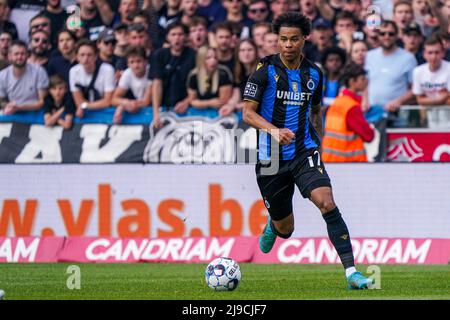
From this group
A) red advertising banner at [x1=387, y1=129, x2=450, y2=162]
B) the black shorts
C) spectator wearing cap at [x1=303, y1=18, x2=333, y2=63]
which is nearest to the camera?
the black shorts

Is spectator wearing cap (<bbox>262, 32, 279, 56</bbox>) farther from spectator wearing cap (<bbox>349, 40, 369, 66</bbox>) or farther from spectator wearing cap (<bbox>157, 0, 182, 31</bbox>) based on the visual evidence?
spectator wearing cap (<bbox>157, 0, 182, 31</bbox>)

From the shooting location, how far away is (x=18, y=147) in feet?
63.8

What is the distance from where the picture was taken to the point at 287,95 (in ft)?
39.9

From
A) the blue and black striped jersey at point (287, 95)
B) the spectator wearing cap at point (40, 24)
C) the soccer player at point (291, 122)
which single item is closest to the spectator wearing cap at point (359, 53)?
the spectator wearing cap at point (40, 24)

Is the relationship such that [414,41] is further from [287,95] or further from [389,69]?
[287,95]

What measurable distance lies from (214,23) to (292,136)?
32.3 feet

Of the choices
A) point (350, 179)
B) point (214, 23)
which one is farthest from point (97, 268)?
point (214, 23)

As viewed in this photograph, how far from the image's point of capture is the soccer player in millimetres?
11758

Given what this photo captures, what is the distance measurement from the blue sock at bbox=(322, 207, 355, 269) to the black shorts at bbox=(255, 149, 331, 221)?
329 mm

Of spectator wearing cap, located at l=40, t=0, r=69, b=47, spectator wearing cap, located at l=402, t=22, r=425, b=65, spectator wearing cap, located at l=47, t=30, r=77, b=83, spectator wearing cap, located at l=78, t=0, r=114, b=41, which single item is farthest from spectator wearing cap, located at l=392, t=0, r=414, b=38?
spectator wearing cap, located at l=40, t=0, r=69, b=47

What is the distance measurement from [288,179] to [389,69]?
752 cm

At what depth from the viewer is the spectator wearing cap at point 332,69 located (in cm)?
1919

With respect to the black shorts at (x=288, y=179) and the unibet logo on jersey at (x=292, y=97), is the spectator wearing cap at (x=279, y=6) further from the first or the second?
the unibet logo on jersey at (x=292, y=97)

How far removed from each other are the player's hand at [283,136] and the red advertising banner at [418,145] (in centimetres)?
725
